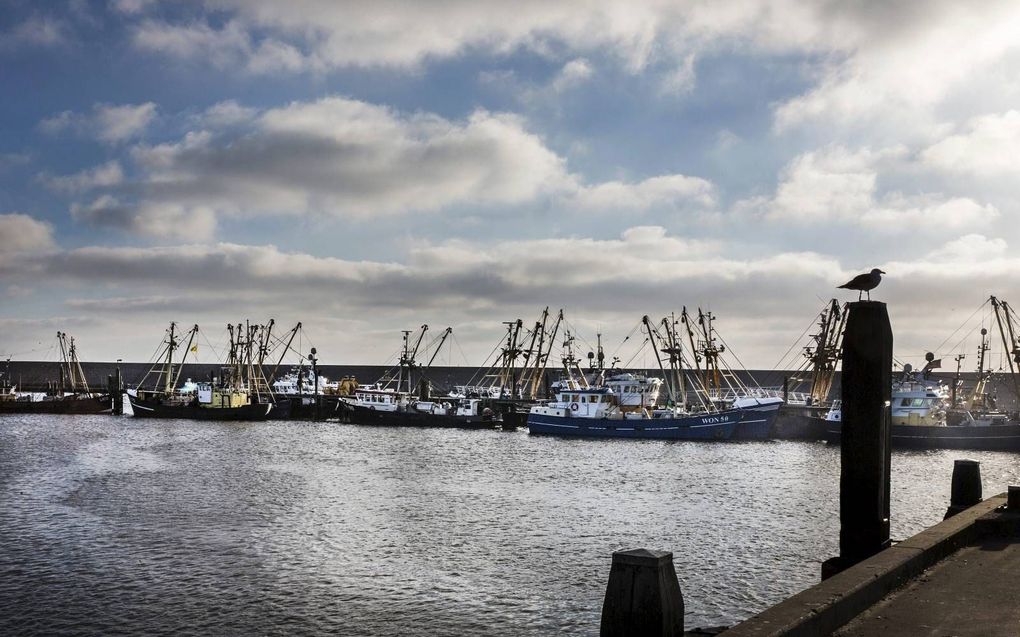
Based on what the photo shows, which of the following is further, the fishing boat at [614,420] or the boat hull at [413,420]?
the boat hull at [413,420]

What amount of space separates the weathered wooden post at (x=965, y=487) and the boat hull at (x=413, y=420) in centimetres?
8186

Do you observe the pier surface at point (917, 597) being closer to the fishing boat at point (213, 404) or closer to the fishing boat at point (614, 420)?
the fishing boat at point (614, 420)

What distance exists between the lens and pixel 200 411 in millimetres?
114875

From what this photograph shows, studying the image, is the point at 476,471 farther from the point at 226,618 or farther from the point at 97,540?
the point at 226,618

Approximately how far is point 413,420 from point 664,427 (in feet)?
114

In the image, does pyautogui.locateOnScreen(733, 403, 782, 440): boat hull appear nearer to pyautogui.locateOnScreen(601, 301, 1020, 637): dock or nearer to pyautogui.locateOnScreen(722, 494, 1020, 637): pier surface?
pyautogui.locateOnScreen(601, 301, 1020, 637): dock

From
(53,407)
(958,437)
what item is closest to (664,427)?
Answer: (958,437)

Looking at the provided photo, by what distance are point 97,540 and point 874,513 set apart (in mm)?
24377

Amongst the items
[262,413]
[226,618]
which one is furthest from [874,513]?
[262,413]

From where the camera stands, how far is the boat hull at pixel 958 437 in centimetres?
6888

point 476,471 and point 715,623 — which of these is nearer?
point 715,623

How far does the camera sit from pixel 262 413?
113 meters

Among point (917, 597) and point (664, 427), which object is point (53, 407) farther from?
point (917, 597)

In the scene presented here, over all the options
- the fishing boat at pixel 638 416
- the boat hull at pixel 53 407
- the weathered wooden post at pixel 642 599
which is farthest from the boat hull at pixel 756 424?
the boat hull at pixel 53 407
